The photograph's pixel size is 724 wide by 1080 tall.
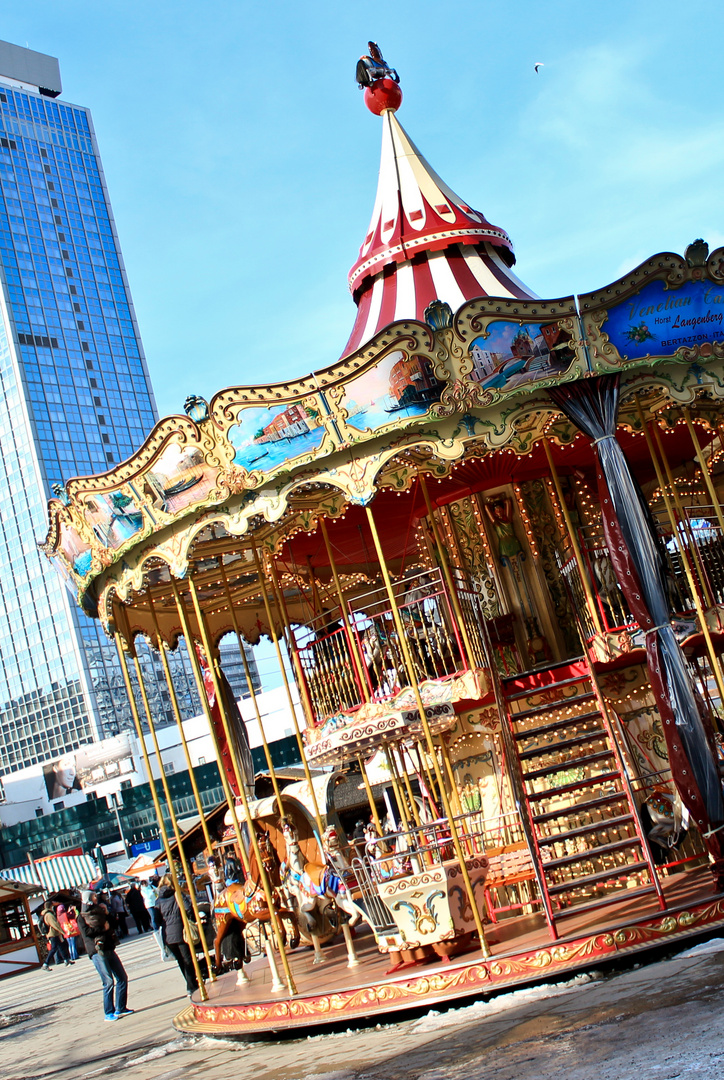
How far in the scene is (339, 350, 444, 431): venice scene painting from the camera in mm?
8797

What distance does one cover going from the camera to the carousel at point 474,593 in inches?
331

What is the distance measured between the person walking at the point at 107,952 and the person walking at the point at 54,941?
1337 cm

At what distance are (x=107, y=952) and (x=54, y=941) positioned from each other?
656 inches

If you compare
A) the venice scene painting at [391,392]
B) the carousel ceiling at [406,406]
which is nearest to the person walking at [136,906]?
the carousel ceiling at [406,406]

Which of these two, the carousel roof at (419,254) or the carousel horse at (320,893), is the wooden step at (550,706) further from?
the carousel roof at (419,254)

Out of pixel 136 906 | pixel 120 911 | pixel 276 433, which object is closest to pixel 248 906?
pixel 276 433

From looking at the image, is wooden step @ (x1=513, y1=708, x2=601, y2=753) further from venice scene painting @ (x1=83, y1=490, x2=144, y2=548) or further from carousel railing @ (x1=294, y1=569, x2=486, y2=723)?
venice scene painting @ (x1=83, y1=490, x2=144, y2=548)

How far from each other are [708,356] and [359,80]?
7002mm

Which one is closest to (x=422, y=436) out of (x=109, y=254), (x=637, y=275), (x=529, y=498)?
(x=637, y=275)

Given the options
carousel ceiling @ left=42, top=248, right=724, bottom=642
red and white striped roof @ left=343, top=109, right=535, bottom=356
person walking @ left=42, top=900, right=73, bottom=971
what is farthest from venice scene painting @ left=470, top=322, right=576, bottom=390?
person walking @ left=42, top=900, right=73, bottom=971

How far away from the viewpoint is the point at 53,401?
291ft

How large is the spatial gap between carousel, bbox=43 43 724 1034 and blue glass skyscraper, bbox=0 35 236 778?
77411 millimetres

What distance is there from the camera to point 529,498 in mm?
11852

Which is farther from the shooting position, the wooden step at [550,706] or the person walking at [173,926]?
the person walking at [173,926]
